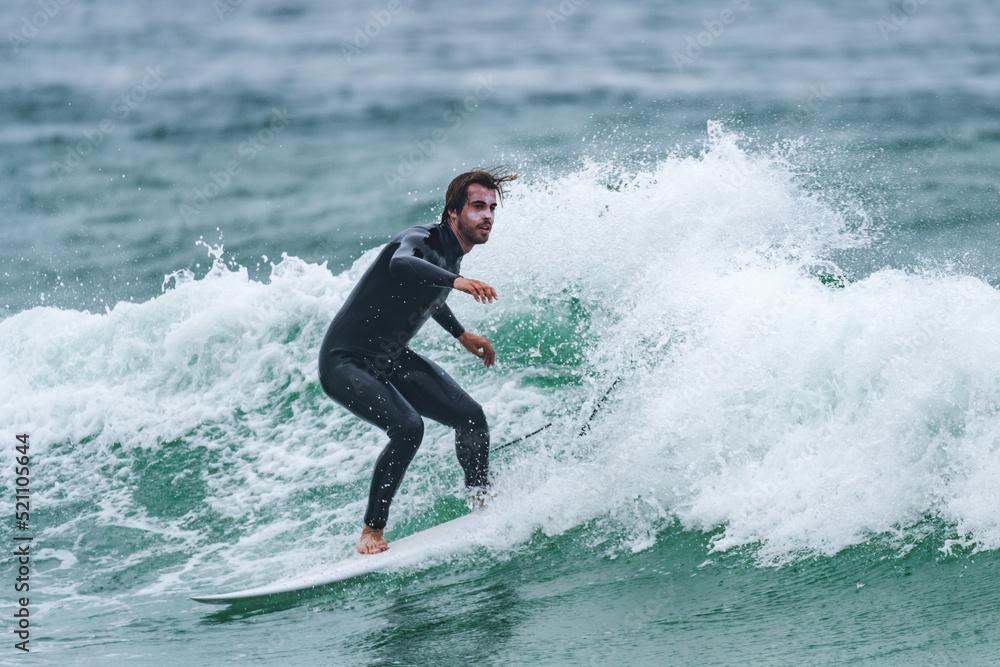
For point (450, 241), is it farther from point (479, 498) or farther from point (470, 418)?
point (479, 498)

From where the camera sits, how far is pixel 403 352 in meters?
5.52

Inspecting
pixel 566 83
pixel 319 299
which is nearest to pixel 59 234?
pixel 319 299

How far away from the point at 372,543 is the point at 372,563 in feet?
0.38

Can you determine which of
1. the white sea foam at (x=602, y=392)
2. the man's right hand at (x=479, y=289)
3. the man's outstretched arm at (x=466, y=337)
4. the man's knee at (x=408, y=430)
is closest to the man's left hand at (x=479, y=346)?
the man's outstretched arm at (x=466, y=337)

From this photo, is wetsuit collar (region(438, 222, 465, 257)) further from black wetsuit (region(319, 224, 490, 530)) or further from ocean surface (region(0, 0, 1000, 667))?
ocean surface (region(0, 0, 1000, 667))

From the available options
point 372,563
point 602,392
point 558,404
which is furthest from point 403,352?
point 558,404

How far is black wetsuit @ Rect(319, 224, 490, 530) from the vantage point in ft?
17.0

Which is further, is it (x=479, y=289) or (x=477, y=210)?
(x=477, y=210)

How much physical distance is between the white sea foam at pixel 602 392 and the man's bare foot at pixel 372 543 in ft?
1.36

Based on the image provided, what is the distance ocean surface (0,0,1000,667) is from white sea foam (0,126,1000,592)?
25 mm

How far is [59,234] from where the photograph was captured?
1398 centimetres

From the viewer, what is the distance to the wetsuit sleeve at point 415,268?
4.72m

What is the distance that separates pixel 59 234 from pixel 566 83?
954 centimetres

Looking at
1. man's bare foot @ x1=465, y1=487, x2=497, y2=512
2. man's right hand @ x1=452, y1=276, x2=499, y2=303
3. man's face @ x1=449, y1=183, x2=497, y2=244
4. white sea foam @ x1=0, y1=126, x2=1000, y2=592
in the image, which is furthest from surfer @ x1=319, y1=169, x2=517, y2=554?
white sea foam @ x1=0, y1=126, x2=1000, y2=592
